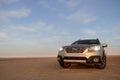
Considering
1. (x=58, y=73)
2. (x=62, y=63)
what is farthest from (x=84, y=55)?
(x=58, y=73)

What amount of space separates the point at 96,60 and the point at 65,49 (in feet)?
6.54

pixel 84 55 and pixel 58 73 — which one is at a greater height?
pixel 84 55

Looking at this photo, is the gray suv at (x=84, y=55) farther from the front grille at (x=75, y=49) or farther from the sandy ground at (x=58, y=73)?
the sandy ground at (x=58, y=73)

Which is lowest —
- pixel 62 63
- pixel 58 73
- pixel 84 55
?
pixel 58 73

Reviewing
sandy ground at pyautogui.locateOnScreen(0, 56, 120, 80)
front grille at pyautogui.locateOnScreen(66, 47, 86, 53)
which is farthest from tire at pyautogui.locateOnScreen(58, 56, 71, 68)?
front grille at pyautogui.locateOnScreen(66, 47, 86, 53)

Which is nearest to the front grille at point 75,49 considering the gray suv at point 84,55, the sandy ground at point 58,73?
the gray suv at point 84,55

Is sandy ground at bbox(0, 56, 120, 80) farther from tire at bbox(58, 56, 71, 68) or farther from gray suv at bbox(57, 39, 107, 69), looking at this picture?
gray suv at bbox(57, 39, 107, 69)

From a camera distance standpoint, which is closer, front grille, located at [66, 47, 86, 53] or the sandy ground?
the sandy ground

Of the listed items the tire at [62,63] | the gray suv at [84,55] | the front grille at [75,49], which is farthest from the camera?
the tire at [62,63]

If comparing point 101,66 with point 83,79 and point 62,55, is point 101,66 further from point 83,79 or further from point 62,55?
point 83,79

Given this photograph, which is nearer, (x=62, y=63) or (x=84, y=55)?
(x=84, y=55)

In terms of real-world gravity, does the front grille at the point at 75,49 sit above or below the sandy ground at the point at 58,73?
above

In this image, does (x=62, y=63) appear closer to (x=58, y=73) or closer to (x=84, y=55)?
(x=84, y=55)

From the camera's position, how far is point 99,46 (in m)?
14.3
